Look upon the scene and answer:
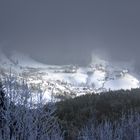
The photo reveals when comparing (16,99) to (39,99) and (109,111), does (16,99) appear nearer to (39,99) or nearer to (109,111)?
(39,99)

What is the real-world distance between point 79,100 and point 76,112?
14.7m

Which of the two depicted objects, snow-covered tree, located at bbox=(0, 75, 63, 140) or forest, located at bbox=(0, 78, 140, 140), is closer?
snow-covered tree, located at bbox=(0, 75, 63, 140)

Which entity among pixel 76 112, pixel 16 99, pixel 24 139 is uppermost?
pixel 76 112

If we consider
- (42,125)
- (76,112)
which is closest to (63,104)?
(76,112)

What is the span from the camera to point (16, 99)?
21.7 m

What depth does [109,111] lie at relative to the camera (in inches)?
5025

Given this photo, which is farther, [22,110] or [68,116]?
[68,116]

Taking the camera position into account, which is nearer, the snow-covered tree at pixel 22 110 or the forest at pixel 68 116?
the snow-covered tree at pixel 22 110

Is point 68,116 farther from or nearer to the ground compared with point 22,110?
farther from the ground

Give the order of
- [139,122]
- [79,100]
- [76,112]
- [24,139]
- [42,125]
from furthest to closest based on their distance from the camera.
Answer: [79,100] < [76,112] < [139,122] < [42,125] < [24,139]

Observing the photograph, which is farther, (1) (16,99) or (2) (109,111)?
(2) (109,111)

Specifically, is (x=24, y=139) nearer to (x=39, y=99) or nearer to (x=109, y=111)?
(x=39, y=99)

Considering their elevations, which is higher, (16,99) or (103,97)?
(103,97)

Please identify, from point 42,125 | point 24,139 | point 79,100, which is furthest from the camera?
point 79,100
